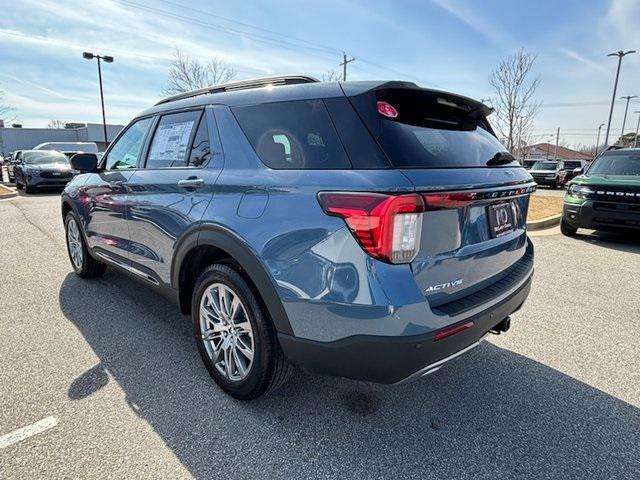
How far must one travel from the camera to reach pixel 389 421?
2.32 meters

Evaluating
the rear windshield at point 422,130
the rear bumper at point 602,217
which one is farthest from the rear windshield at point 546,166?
the rear windshield at point 422,130

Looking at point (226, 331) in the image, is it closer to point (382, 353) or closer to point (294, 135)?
point (382, 353)

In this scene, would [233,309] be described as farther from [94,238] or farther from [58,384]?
[94,238]

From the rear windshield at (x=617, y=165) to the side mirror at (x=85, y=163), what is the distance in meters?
8.28

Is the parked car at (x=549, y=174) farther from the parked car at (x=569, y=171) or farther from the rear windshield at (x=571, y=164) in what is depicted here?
the rear windshield at (x=571, y=164)

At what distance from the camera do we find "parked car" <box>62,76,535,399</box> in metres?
1.79

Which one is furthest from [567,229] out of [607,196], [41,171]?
[41,171]

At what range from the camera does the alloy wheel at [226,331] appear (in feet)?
7.87

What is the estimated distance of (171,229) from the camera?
2826mm

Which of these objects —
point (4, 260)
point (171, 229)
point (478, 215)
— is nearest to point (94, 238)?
point (171, 229)

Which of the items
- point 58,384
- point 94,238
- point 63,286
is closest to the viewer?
point 58,384

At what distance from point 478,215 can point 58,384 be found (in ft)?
9.18

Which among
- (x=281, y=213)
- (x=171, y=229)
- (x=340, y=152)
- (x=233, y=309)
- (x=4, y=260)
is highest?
(x=340, y=152)

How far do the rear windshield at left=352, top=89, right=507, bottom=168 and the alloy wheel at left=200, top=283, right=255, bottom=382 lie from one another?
1222mm
